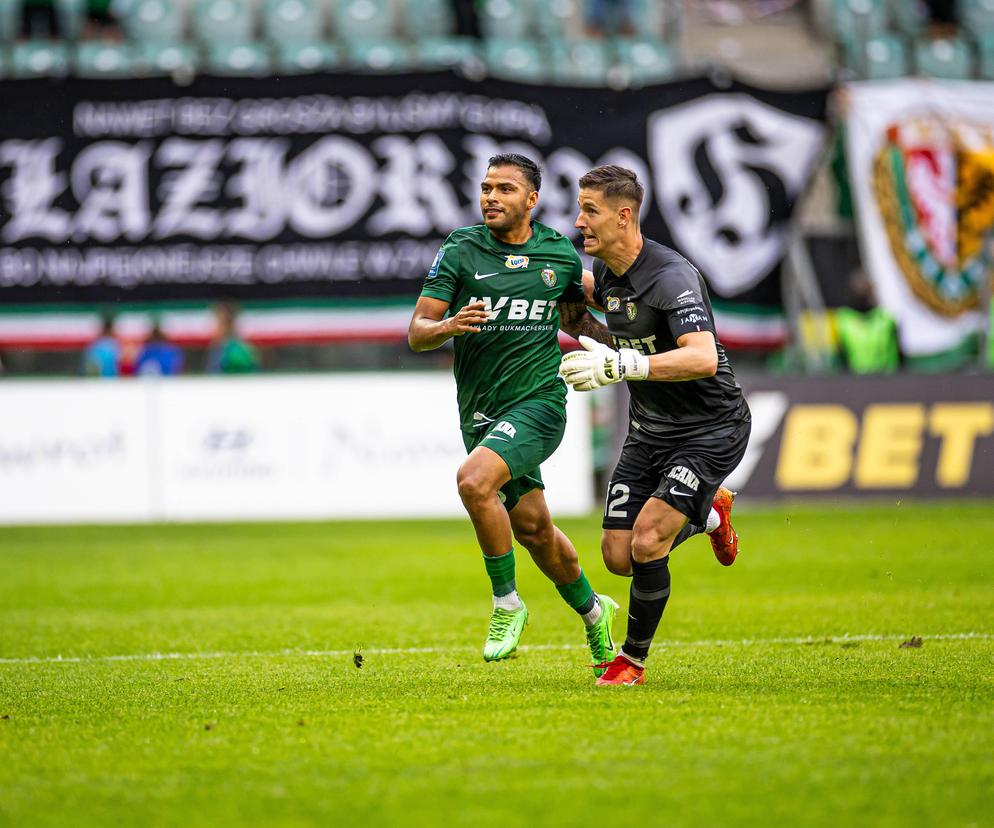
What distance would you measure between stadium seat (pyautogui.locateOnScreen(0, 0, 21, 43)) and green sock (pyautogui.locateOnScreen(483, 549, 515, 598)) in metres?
18.0

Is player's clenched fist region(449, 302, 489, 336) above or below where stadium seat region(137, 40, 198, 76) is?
below

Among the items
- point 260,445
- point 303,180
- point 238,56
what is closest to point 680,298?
point 260,445

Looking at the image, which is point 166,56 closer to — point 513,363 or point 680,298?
point 513,363

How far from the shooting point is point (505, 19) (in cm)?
2358

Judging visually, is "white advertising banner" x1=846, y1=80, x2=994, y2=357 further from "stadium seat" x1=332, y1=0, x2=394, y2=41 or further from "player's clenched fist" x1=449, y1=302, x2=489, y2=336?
"player's clenched fist" x1=449, y1=302, x2=489, y2=336

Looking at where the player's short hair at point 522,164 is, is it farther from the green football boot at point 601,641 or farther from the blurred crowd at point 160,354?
the blurred crowd at point 160,354

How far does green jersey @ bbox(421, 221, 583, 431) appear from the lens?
7.54m

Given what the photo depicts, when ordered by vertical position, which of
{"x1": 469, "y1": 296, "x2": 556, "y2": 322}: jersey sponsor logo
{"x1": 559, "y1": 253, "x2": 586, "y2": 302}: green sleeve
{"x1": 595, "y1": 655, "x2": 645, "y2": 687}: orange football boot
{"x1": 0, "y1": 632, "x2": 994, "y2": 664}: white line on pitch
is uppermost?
{"x1": 559, "y1": 253, "x2": 586, "y2": 302}: green sleeve

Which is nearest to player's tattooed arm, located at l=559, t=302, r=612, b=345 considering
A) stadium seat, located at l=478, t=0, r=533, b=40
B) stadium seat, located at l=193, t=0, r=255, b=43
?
stadium seat, located at l=478, t=0, r=533, b=40

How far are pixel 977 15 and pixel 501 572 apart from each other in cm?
2081

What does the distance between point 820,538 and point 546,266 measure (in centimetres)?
755

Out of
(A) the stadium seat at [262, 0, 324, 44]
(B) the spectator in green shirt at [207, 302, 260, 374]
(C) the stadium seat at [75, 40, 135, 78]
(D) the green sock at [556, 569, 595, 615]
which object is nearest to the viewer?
(D) the green sock at [556, 569, 595, 615]

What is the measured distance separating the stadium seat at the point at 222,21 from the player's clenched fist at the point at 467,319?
17476 mm

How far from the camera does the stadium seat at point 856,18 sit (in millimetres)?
23359
